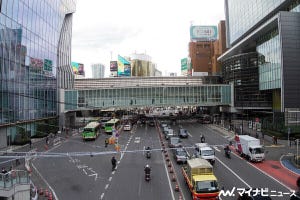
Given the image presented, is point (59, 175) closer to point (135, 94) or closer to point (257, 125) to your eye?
point (257, 125)

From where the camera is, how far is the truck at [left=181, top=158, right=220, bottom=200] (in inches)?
792

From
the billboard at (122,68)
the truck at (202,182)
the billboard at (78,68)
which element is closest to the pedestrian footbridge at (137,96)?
the truck at (202,182)

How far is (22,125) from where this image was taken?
51.8 m

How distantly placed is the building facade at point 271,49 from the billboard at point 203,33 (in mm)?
68311

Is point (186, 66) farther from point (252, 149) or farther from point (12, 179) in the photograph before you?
point (12, 179)

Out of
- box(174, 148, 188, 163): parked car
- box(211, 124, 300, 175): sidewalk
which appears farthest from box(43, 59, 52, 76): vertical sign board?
box(211, 124, 300, 175): sidewalk

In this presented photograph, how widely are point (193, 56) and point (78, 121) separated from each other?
9234cm

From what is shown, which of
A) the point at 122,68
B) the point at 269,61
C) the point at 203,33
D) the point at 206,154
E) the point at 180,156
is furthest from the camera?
the point at 203,33

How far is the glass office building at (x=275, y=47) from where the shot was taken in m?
60.7

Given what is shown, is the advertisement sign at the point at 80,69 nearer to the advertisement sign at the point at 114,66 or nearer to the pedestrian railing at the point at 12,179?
the advertisement sign at the point at 114,66

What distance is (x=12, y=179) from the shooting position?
22.6 metres

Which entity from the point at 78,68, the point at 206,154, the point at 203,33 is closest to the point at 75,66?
the point at 78,68

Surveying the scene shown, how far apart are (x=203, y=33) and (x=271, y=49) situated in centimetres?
10817

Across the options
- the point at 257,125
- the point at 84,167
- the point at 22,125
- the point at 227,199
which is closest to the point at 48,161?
the point at 84,167
